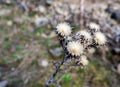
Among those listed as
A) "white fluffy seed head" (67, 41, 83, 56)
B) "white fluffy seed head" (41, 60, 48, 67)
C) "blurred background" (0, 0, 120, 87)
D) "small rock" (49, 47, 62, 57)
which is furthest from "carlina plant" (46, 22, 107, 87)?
"small rock" (49, 47, 62, 57)

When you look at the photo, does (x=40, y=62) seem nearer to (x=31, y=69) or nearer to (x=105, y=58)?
(x=31, y=69)

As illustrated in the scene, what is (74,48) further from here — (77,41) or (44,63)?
(44,63)

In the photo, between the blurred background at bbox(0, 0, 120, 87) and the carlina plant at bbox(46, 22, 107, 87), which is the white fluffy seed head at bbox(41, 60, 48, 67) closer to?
the blurred background at bbox(0, 0, 120, 87)

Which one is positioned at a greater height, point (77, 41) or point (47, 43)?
point (77, 41)

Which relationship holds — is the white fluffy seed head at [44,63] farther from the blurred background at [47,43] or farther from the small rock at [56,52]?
the small rock at [56,52]

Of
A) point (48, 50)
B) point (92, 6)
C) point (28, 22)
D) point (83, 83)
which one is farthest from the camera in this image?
point (92, 6)

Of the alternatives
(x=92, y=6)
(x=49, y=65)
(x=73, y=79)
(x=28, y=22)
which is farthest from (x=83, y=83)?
(x=92, y=6)

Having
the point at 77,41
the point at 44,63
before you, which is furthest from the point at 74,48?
the point at 44,63
